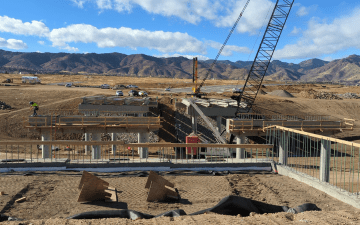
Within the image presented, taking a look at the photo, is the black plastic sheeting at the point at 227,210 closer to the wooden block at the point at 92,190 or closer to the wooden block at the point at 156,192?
the wooden block at the point at 156,192

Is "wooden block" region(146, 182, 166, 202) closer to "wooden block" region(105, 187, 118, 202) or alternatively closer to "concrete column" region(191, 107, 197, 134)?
"wooden block" region(105, 187, 118, 202)

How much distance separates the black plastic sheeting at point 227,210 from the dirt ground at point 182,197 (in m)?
0.35

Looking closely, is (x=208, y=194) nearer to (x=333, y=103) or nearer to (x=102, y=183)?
(x=102, y=183)

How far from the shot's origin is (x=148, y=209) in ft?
28.8

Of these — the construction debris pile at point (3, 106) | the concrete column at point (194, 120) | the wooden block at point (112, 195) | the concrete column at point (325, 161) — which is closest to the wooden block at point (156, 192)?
the wooden block at point (112, 195)

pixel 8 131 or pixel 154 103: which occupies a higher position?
pixel 154 103

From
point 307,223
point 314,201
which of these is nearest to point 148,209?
point 307,223

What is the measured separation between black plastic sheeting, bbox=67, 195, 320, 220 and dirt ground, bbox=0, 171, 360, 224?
0.35 meters

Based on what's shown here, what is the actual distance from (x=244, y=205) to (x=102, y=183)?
4751 millimetres

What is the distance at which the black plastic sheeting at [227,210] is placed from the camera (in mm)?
7461

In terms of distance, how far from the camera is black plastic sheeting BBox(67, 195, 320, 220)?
7.46 metres

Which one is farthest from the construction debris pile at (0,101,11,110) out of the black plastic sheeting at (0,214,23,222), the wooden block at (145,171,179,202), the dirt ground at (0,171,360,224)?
the wooden block at (145,171,179,202)

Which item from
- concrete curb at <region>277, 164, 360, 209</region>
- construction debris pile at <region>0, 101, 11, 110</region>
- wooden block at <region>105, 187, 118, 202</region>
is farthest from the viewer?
construction debris pile at <region>0, 101, 11, 110</region>

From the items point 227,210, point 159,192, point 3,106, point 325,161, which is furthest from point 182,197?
point 3,106
